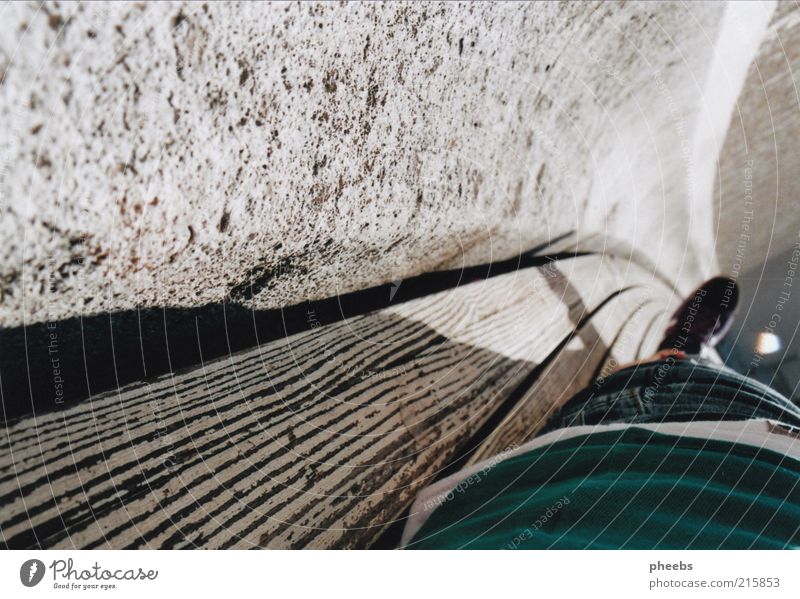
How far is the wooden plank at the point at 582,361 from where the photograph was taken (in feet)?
1.40

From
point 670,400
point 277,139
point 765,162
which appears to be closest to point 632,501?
point 670,400

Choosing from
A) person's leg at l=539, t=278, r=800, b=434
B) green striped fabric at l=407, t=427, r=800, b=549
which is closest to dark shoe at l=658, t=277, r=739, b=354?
person's leg at l=539, t=278, r=800, b=434

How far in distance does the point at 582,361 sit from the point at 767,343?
588mm

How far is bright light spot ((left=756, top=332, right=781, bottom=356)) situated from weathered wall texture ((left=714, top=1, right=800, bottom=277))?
13 centimetres

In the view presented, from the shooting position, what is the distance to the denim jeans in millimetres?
441

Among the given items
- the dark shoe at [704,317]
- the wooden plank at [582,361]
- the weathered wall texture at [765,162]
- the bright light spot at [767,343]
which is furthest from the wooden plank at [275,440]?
the bright light spot at [767,343]

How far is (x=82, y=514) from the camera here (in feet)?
0.75

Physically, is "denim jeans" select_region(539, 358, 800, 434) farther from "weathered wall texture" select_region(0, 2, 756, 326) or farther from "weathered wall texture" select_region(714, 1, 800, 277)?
"weathered wall texture" select_region(714, 1, 800, 277)

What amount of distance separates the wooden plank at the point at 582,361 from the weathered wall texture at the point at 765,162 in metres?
0.28

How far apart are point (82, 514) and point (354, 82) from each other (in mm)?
284

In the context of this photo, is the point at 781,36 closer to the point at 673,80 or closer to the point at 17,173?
the point at 673,80

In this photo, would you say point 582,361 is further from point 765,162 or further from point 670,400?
point 765,162

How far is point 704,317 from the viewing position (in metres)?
0.87
